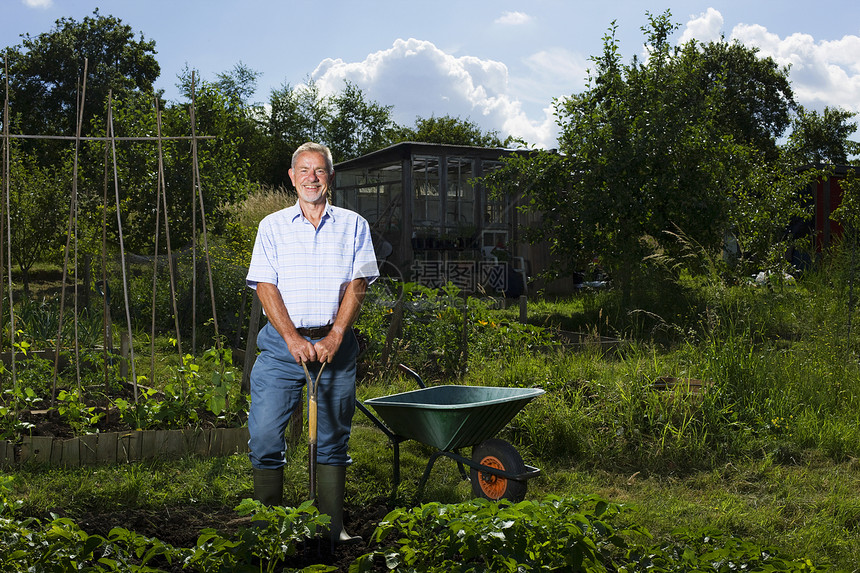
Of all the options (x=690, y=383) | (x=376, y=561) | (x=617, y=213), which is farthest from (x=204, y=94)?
(x=376, y=561)

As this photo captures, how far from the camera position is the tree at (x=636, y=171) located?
9.45 m

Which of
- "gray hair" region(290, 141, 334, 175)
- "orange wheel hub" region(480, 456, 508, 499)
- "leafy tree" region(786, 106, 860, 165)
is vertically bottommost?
"orange wheel hub" region(480, 456, 508, 499)

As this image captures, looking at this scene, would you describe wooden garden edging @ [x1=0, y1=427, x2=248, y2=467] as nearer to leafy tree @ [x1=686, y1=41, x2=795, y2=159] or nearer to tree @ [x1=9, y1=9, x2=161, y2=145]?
tree @ [x1=9, y1=9, x2=161, y2=145]

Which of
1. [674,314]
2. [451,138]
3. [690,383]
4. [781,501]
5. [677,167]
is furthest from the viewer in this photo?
[451,138]

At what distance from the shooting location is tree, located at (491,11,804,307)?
9.45m

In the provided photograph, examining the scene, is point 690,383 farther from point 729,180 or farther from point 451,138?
point 451,138

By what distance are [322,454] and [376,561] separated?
480mm

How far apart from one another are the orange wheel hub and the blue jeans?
28.9 inches

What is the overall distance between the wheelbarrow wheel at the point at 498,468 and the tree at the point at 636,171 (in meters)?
6.06

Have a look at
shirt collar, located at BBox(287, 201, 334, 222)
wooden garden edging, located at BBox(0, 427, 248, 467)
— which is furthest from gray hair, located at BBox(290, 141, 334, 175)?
wooden garden edging, located at BBox(0, 427, 248, 467)

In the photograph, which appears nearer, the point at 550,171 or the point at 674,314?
the point at 674,314

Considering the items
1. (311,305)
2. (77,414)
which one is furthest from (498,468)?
(77,414)

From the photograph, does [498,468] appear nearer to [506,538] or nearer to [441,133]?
[506,538]

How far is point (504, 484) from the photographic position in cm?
332
